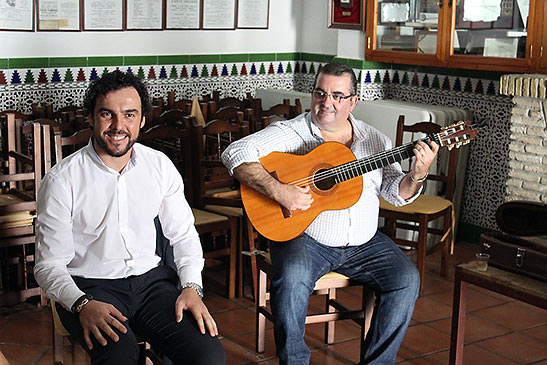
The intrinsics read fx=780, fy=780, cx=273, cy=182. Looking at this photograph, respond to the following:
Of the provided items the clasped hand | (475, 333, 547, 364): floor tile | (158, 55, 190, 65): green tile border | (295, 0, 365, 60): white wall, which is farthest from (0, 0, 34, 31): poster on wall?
(475, 333, 547, 364): floor tile

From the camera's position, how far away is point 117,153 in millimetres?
2646

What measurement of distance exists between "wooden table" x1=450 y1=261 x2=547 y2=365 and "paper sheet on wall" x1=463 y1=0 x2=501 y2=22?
7.85ft

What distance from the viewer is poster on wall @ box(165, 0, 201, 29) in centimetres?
618

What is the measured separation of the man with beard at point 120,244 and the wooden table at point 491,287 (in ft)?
3.57

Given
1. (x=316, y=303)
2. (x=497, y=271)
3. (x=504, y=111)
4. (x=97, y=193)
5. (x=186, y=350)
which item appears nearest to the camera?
(x=186, y=350)

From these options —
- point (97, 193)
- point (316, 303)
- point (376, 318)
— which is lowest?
point (316, 303)

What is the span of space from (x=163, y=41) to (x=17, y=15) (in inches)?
47.5

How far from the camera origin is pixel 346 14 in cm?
599

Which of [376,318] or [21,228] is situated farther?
[21,228]

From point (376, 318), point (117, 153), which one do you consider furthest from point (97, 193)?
point (376, 318)

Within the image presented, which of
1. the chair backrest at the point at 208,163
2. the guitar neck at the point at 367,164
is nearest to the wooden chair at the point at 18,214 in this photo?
the chair backrest at the point at 208,163

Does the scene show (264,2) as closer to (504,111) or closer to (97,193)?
(504,111)

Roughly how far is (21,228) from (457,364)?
7.35 ft

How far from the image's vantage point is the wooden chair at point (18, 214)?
3.96 m
